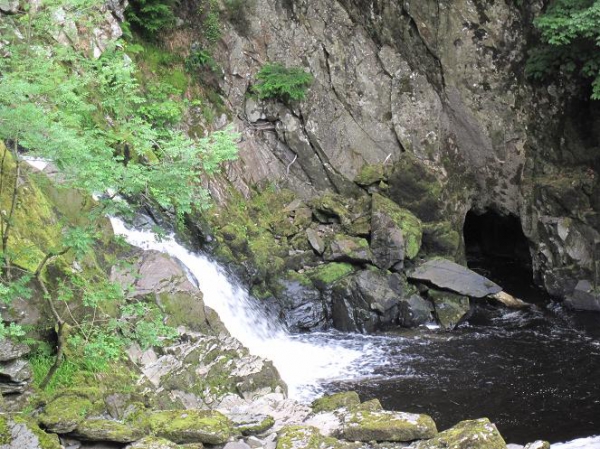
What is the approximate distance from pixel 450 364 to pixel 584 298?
5867 millimetres

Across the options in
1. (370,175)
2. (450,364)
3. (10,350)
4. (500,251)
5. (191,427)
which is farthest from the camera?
(500,251)

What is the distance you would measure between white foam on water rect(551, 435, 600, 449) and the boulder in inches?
273

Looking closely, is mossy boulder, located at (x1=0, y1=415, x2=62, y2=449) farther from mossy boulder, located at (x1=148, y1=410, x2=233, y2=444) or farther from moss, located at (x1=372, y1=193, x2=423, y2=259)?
moss, located at (x1=372, y1=193, x2=423, y2=259)

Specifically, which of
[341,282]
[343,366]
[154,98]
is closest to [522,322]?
[341,282]

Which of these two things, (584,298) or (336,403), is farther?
(584,298)

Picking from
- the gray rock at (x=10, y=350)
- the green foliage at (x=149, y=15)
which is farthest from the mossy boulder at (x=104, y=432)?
the green foliage at (x=149, y=15)

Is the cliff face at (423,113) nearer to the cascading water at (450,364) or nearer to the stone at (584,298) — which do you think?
the stone at (584,298)

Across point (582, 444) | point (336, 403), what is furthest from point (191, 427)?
point (582, 444)

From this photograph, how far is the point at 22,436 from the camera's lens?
18.5 ft

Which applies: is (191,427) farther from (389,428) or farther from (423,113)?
(423,113)

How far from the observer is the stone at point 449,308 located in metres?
15.0

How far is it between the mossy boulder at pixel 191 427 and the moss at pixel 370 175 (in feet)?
38.1

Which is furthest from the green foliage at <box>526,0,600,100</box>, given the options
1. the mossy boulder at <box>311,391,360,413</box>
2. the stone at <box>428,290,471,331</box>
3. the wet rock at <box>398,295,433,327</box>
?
the mossy boulder at <box>311,391,360,413</box>

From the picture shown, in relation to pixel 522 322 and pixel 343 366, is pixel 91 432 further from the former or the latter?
pixel 522 322
